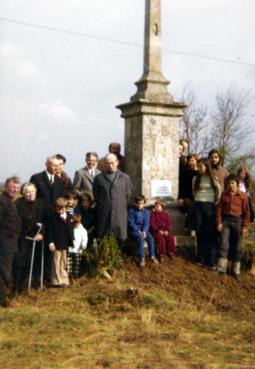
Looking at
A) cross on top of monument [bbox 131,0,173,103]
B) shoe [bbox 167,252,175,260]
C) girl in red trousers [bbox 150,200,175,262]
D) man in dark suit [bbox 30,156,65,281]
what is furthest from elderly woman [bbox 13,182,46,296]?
cross on top of monument [bbox 131,0,173,103]

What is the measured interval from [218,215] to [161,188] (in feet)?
3.50

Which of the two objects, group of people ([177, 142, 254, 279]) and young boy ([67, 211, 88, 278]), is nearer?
young boy ([67, 211, 88, 278])

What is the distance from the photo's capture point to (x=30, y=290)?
832cm

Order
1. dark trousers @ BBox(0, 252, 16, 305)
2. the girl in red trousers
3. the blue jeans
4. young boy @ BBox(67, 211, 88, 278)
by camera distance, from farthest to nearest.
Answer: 1. the girl in red trousers
2. the blue jeans
3. young boy @ BBox(67, 211, 88, 278)
4. dark trousers @ BBox(0, 252, 16, 305)

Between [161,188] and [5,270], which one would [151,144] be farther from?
[5,270]

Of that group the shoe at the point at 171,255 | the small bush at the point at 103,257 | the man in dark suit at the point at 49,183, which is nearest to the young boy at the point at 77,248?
the small bush at the point at 103,257

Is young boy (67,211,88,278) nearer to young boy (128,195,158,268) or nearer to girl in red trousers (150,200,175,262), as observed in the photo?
young boy (128,195,158,268)

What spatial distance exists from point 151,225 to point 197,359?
3.40 metres

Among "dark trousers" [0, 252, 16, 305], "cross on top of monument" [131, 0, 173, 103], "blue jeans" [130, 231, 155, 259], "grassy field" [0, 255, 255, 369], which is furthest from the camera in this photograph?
"cross on top of monument" [131, 0, 173, 103]

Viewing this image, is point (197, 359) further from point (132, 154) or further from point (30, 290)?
point (132, 154)

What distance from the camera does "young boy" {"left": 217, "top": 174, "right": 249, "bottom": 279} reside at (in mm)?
9289

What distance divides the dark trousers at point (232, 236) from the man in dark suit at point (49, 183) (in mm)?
2588

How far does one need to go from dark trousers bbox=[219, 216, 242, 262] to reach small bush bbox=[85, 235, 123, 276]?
1.73m

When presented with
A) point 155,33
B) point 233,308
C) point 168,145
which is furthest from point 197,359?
point 155,33
